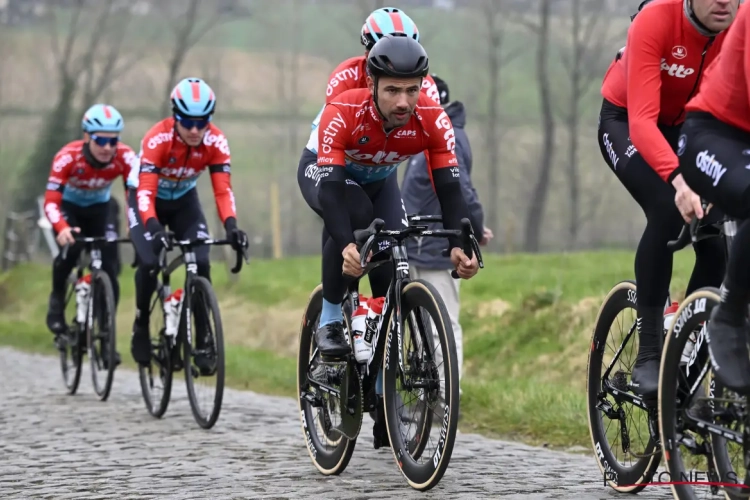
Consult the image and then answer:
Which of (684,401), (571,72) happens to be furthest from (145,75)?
(684,401)

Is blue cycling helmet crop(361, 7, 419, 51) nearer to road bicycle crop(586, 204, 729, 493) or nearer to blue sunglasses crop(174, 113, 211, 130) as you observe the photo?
road bicycle crop(586, 204, 729, 493)

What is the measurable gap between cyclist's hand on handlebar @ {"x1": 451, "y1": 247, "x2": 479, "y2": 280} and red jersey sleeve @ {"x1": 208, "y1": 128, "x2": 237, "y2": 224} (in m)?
4.72

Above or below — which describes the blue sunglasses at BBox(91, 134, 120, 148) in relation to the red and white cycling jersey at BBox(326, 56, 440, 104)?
above

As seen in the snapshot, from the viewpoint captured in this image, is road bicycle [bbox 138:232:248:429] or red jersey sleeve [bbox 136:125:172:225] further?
red jersey sleeve [bbox 136:125:172:225]

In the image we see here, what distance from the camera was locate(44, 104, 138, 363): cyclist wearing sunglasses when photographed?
1348cm

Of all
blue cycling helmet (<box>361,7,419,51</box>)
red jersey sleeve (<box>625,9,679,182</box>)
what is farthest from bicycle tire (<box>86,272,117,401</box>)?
red jersey sleeve (<box>625,9,679,182</box>)

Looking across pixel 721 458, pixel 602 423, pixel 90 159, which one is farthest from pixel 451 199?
pixel 90 159

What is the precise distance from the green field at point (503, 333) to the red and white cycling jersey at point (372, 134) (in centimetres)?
270

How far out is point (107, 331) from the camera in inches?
511

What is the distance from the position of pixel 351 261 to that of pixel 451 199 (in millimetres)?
677

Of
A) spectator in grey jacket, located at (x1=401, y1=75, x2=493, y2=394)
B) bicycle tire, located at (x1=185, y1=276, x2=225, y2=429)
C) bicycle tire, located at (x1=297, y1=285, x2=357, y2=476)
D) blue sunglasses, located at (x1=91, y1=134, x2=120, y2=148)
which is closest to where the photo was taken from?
bicycle tire, located at (x1=297, y1=285, x2=357, y2=476)

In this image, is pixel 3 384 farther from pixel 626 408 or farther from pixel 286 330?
pixel 626 408

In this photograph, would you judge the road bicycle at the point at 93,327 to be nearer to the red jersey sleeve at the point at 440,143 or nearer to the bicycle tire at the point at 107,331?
the bicycle tire at the point at 107,331

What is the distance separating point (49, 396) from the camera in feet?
43.1
